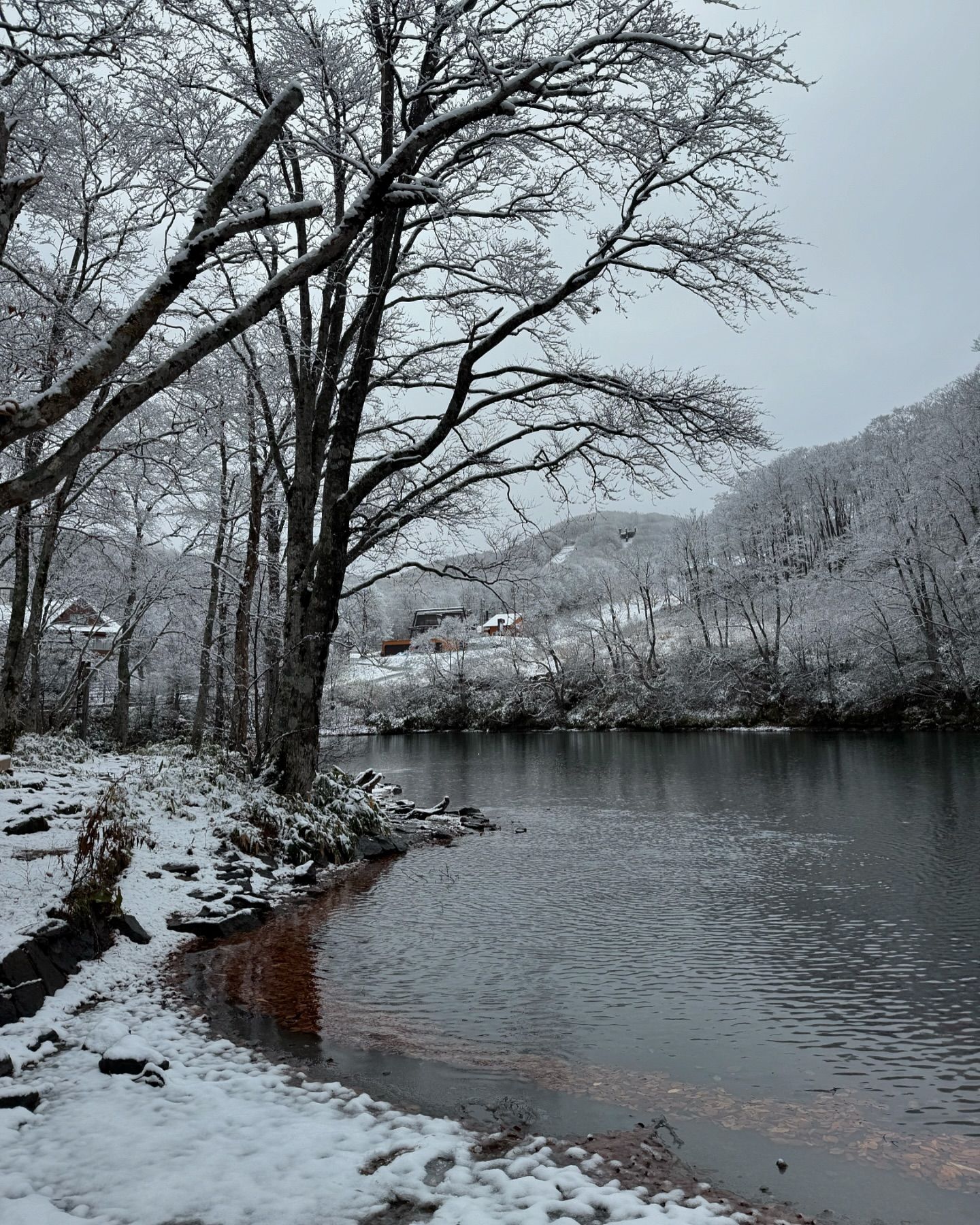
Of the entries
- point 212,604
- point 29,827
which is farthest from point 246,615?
point 29,827

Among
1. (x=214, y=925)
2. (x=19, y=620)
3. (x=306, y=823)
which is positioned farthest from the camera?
(x=19, y=620)

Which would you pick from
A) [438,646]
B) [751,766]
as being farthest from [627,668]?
[751,766]

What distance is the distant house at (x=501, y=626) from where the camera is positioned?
4497 centimetres

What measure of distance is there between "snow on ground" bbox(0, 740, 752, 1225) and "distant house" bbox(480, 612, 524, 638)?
3702 centimetres

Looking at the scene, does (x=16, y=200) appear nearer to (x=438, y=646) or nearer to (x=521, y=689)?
(x=521, y=689)

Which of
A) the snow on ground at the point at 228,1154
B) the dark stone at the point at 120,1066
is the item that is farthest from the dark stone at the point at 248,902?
the dark stone at the point at 120,1066

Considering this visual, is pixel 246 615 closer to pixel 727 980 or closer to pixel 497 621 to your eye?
pixel 727 980

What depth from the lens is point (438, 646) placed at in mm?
55500

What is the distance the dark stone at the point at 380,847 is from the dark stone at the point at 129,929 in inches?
215

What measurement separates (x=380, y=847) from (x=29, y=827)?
5.66m

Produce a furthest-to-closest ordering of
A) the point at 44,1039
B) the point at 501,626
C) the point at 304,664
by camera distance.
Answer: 1. the point at 501,626
2. the point at 304,664
3. the point at 44,1039

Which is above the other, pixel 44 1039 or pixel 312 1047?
pixel 44 1039

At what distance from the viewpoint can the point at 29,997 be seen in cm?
512

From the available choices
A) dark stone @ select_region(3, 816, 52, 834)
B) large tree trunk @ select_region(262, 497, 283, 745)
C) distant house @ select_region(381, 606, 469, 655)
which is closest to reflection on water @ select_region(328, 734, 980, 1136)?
dark stone @ select_region(3, 816, 52, 834)
